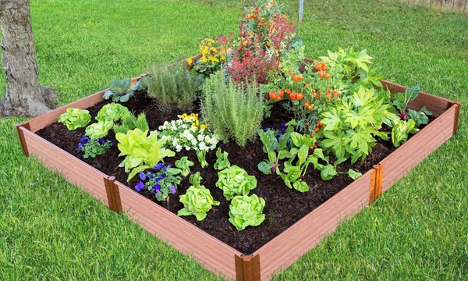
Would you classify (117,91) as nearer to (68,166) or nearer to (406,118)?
(68,166)

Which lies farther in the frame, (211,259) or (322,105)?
(322,105)

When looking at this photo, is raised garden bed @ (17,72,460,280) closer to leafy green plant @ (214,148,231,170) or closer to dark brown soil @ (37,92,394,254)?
dark brown soil @ (37,92,394,254)

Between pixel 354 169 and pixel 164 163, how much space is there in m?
1.38

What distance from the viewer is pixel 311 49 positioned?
263 inches

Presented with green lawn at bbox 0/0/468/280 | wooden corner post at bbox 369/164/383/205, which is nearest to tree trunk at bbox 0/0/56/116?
green lawn at bbox 0/0/468/280

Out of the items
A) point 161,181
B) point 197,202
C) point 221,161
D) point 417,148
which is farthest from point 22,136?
point 417,148

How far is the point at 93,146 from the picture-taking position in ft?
14.0

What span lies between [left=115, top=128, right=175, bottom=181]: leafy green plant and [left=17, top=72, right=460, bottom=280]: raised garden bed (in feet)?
0.61

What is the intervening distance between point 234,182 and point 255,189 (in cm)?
20

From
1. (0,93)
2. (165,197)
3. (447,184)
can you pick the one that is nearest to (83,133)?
(165,197)

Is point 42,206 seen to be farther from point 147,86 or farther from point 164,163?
point 147,86

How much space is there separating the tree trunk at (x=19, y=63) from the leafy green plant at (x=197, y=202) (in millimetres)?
2465

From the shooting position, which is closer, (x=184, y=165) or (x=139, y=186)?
(x=139, y=186)

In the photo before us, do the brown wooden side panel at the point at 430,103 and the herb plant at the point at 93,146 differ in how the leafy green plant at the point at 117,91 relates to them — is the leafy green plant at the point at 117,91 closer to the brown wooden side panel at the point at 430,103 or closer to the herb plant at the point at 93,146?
the herb plant at the point at 93,146
